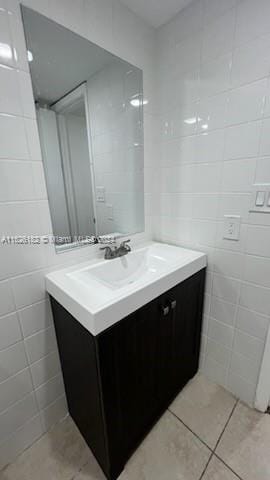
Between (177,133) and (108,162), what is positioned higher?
(177,133)

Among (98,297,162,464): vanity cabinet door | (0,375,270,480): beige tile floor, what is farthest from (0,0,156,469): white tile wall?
(98,297,162,464): vanity cabinet door

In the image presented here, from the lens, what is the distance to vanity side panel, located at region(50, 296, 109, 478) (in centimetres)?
75

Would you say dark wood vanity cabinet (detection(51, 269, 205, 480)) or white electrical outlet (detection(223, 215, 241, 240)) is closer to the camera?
dark wood vanity cabinet (detection(51, 269, 205, 480))

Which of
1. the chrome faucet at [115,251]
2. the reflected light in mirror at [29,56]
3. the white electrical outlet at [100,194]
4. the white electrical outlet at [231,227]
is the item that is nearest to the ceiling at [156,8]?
the reflected light in mirror at [29,56]

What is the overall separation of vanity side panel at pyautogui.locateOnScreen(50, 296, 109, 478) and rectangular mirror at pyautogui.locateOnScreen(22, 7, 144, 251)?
1.32 feet

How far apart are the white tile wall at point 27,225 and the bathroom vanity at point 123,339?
0.09m

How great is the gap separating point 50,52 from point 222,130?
2.79ft

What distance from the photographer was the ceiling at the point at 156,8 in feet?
3.25

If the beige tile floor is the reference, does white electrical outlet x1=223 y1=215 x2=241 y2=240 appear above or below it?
above

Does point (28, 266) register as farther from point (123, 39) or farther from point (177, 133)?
point (123, 39)

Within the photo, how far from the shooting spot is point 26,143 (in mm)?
808

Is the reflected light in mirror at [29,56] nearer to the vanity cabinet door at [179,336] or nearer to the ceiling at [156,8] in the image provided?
the ceiling at [156,8]

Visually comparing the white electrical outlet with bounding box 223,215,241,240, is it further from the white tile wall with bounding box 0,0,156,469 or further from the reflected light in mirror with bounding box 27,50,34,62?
the reflected light in mirror with bounding box 27,50,34,62

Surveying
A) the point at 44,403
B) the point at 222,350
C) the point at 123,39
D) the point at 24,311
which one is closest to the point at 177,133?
the point at 123,39
